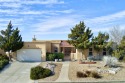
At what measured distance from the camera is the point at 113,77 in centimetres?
2908

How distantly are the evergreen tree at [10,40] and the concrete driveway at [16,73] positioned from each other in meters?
2.80

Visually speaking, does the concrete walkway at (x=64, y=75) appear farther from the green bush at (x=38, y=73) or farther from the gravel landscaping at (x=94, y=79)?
the green bush at (x=38, y=73)

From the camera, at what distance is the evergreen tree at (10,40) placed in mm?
39281

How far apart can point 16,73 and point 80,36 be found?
43.8ft

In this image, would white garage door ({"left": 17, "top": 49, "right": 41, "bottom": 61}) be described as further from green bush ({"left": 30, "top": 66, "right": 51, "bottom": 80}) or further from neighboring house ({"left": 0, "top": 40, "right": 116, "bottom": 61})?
green bush ({"left": 30, "top": 66, "right": 51, "bottom": 80})

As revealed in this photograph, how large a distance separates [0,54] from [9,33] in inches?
161

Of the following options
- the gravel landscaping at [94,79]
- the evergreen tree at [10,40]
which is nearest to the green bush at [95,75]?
the gravel landscaping at [94,79]

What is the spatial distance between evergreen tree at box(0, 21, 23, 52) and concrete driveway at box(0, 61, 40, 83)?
9.20ft

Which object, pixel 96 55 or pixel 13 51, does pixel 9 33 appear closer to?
pixel 13 51

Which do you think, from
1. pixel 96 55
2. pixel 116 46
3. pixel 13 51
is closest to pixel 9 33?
pixel 13 51

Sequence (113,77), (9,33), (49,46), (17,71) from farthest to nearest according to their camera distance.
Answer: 1. (49,46)
2. (9,33)
3. (17,71)
4. (113,77)

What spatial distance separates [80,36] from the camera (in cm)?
4100

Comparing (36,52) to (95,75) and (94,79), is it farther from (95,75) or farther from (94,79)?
(94,79)

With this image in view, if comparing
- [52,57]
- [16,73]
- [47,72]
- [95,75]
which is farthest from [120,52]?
[16,73]
